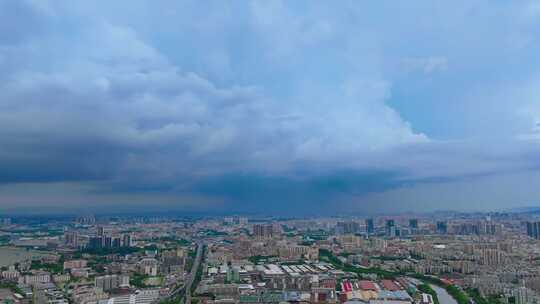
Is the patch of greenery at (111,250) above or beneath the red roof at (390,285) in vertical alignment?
above

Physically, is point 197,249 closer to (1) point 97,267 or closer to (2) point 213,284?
(1) point 97,267

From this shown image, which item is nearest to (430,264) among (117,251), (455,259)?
(455,259)

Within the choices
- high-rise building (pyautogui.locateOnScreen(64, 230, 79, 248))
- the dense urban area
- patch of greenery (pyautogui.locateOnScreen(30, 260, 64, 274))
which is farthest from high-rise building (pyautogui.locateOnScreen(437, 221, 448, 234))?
patch of greenery (pyautogui.locateOnScreen(30, 260, 64, 274))

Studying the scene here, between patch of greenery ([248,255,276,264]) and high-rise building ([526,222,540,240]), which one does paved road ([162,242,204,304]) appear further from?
high-rise building ([526,222,540,240])

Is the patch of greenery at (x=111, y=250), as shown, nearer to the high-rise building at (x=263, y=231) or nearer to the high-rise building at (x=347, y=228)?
the high-rise building at (x=263, y=231)

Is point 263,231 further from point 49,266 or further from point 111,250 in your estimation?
point 49,266

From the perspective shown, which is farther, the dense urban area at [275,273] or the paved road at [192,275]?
the paved road at [192,275]

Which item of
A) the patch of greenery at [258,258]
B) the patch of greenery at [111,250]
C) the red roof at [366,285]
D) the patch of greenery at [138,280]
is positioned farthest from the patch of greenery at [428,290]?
the patch of greenery at [111,250]

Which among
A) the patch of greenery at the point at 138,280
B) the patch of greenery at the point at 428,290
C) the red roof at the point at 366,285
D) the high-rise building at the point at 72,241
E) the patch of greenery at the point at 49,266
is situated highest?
the high-rise building at the point at 72,241
